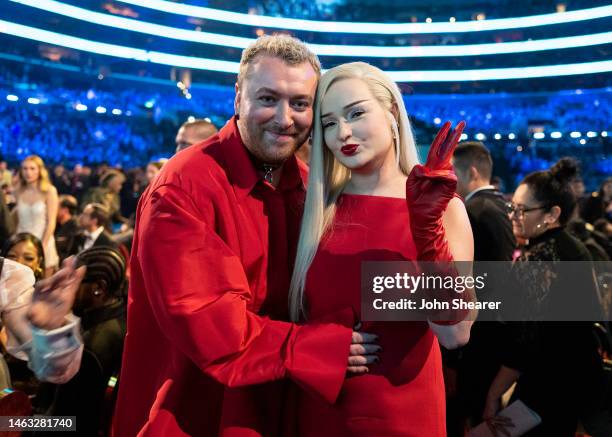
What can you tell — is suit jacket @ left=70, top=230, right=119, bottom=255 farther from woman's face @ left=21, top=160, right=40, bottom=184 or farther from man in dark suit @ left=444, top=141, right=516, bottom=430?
man in dark suit @ left=444, top=141, right=516, bottom=430

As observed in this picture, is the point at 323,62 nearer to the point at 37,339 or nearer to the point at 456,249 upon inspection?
the point at 37,339

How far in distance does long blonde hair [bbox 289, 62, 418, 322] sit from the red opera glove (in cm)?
33

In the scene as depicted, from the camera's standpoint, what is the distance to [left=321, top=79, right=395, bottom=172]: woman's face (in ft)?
5.47

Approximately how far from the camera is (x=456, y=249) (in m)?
1.54

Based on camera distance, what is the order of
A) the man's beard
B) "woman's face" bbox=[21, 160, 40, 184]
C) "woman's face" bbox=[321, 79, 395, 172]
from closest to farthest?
"woman's face" bbox=[321, 79, 395, 172] < the man's beard < "woman's face" bbox=[21, 160, 40, 184]

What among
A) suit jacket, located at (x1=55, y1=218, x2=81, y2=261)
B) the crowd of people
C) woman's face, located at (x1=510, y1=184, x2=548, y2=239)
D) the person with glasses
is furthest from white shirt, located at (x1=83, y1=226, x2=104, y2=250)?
the person with glasses

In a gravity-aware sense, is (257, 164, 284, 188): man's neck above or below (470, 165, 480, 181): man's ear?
below

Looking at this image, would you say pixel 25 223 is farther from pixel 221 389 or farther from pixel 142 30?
pixel 142 30

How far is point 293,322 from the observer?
5.55 feet

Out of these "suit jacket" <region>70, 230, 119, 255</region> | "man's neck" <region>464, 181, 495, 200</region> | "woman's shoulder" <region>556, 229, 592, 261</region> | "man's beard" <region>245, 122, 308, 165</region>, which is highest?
"man's neck" <region>464, 181, 495, 200</region>

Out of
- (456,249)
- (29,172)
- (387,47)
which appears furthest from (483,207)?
(387,47)

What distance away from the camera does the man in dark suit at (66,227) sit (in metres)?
5.00

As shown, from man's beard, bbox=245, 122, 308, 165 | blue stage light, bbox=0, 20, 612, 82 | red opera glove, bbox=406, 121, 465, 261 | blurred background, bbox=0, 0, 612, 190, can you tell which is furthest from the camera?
blue stage light, bbox=0, 20, 612, 82

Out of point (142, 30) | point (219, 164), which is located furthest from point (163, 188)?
point (142, 30)
